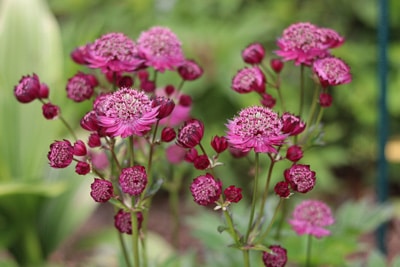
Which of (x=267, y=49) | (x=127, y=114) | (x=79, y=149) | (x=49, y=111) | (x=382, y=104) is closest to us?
(x=127, y=114)

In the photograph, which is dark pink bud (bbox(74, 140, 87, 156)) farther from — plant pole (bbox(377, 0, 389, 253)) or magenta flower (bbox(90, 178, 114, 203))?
plant pole (bbox(377, 0, 389, 253))

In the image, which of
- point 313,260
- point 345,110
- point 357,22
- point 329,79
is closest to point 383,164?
point 313,260

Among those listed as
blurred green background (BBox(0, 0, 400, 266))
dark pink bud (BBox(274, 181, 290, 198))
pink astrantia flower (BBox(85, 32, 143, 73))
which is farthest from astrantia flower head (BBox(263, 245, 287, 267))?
blurred green background (BBox(0, 0, 400, 266))

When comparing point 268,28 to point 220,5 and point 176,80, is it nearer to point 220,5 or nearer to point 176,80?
point 220,5

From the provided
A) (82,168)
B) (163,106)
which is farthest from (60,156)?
(163,106)

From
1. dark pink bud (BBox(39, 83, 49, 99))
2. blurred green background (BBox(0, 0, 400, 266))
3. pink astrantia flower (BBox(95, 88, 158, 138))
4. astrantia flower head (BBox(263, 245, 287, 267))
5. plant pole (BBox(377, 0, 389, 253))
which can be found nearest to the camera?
pink astrantia flower (BBox(95, 88, 158, 138))

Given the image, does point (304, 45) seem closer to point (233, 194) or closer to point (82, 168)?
point (233, 194)

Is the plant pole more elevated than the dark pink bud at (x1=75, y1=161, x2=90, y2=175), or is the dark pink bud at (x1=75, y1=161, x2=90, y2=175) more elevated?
the dark pink bud at (x1=75, y1=161, x2=90, y2=175)
